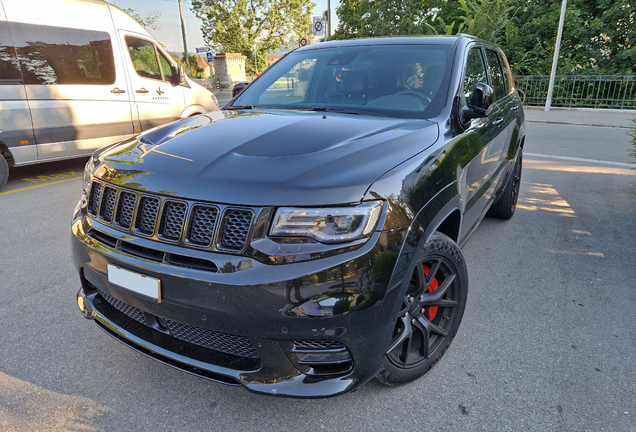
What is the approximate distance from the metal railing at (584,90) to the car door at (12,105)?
18.1 meters

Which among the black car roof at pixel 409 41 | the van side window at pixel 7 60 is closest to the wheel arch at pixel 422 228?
the black car roof at pixel 409 41

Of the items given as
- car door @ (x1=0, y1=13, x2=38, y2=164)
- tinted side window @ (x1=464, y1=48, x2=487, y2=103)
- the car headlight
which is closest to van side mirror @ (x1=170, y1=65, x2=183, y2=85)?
car door @ (x1=0, y1=13, x2=38, y2=164)

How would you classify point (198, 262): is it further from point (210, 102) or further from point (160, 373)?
point (210, 102)

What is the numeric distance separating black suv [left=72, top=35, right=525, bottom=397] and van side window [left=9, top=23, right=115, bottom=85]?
15.9ft

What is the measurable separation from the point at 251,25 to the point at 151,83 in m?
34.8

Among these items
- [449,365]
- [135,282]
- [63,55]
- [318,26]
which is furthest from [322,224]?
[318,26]

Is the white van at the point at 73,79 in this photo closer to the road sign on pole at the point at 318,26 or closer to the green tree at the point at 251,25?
the road sign on pole at the point at 318,26

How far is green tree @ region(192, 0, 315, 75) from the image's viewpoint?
38.2m

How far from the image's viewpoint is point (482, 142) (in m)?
2.97

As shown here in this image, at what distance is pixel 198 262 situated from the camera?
170cm

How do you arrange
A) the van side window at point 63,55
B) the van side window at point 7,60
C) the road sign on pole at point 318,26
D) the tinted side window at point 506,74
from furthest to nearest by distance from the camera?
the road sign on pole at point 318,26 → the van side window at point 63,55 → the van side window at point 7,60 → the tinted side window at point 506,74

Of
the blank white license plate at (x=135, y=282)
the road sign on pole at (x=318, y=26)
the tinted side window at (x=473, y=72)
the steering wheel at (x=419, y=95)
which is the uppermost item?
the road sign on pole at (x=318, y=26)

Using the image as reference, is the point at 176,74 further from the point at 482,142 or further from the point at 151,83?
the point at 482,142

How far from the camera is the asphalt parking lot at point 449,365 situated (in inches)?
79.0
